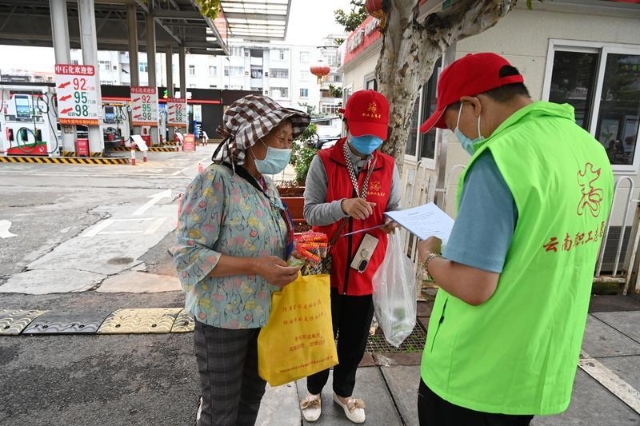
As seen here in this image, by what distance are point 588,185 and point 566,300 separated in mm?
344

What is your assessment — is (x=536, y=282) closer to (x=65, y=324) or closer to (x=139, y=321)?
(x=139, y=321)

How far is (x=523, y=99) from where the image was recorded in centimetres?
129

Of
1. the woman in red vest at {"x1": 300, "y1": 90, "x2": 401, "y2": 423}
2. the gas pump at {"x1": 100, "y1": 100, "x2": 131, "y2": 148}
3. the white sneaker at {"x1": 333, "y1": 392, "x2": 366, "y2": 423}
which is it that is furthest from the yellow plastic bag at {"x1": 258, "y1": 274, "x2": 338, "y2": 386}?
the gas pump at {"x1": 100, "y1": 100, "x2": 131, "y2": 148}

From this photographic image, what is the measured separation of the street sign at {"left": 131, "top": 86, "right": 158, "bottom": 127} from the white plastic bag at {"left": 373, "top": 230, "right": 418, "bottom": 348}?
19.2 meters

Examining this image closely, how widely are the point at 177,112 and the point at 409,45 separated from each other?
23714 mm

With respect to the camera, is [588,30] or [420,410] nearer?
[420,410]

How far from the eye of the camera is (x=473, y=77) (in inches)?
51.0

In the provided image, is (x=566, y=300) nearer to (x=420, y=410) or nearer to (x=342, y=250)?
(x=420, y=410)

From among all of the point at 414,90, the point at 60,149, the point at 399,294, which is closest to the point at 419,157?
the point at 414,90

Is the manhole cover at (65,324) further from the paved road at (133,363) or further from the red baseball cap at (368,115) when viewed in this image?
the red baseball cap at (368,115)

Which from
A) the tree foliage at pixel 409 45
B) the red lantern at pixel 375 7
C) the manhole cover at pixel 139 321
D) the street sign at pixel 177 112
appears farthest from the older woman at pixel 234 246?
the street sign at pixel 177 112

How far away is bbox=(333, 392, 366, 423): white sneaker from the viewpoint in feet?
8.12

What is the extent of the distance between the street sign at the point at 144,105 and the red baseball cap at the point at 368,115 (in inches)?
747

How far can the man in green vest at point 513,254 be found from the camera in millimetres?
1120
